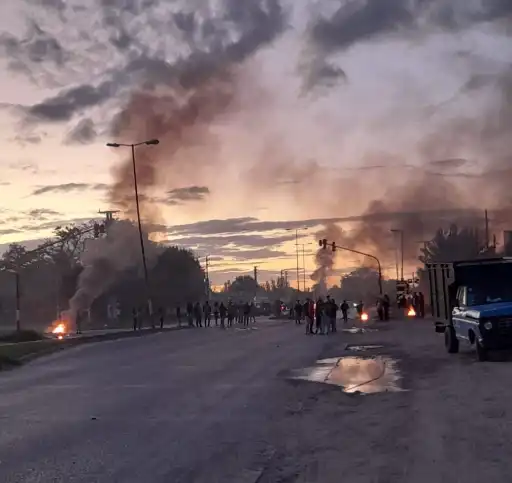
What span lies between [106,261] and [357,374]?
67.4 metres

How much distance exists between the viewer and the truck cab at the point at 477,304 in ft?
68.6

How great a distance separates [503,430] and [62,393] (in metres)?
9.52

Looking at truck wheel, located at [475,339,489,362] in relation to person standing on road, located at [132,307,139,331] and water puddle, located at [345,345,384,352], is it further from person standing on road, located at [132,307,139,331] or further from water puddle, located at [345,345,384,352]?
person standing on road, located at [132,307,139,331]

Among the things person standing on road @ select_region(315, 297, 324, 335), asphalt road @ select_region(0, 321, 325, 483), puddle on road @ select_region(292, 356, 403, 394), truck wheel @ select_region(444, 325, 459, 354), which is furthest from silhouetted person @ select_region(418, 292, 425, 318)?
puddle on road @ select_region(292, 356, 403, 394)

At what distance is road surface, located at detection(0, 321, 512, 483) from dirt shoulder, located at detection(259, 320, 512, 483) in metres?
0.02

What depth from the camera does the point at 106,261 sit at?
84625 mm

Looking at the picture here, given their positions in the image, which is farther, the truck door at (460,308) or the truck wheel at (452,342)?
the truck wheel at (452,342)

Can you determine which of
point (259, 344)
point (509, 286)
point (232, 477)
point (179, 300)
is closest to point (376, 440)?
point (232, 477)

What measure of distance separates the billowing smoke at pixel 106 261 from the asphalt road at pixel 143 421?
188 feet

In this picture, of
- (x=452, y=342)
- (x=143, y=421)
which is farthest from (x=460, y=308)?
(x=143, y=421)

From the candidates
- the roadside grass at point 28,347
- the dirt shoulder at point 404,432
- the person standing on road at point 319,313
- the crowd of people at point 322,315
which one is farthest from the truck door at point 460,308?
the person standing on road at point 319,313

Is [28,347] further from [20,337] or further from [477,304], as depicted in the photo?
[477,304]

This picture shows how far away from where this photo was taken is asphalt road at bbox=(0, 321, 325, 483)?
9.19 m

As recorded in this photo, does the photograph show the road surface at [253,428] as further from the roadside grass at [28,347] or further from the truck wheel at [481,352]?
the roadside grass at [28,347]
